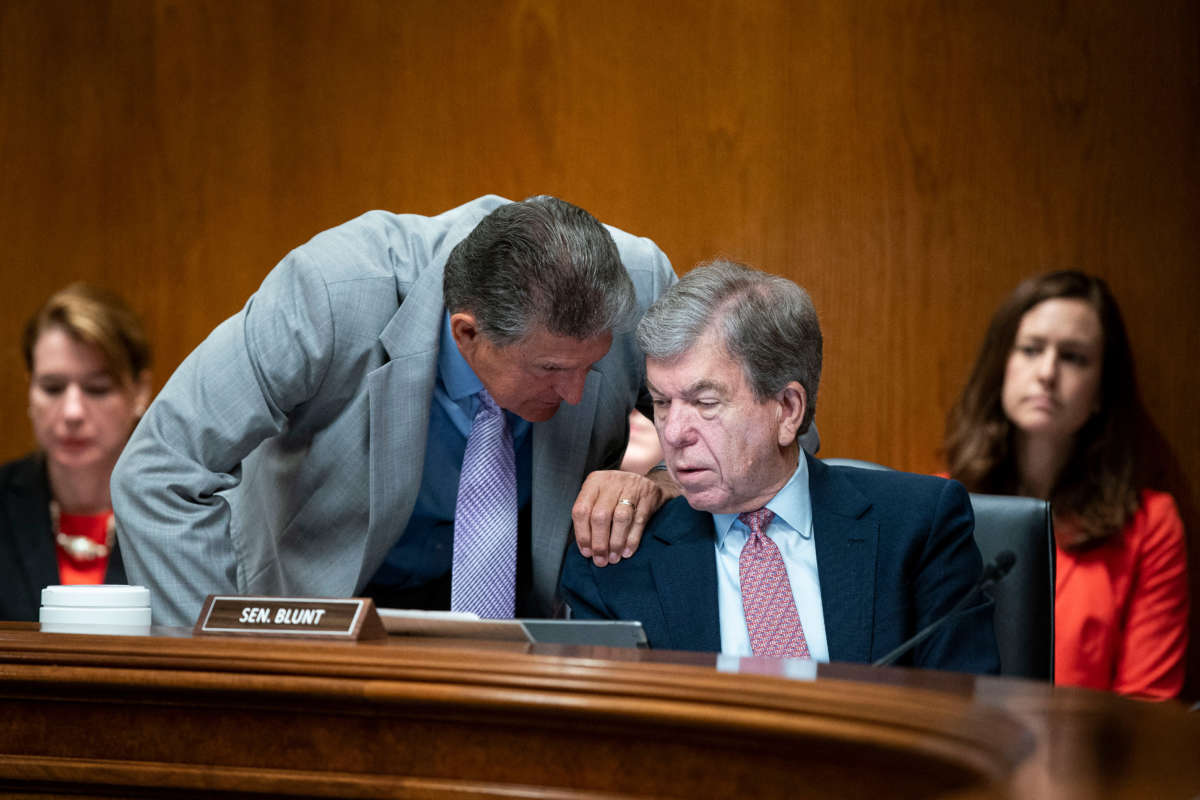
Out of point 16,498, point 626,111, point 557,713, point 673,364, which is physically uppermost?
point 626,111

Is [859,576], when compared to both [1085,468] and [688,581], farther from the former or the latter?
[1085,468]

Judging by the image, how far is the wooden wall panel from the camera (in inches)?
122

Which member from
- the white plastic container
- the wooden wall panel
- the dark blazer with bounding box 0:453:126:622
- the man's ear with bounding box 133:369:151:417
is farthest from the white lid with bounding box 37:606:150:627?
the wooden wall panel

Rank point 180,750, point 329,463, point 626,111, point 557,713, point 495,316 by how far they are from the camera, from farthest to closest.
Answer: point 626,111, point 329,463, point 495,316, point 180,750, point 557,713

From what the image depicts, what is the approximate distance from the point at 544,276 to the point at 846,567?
23.6 inches

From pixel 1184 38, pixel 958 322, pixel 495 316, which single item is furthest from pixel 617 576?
pixel 1184 38

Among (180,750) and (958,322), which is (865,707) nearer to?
(180,750)

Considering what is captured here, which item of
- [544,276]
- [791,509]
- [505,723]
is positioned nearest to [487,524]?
[544,276]

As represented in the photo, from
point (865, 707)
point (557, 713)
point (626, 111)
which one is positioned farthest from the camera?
point (626, 111)

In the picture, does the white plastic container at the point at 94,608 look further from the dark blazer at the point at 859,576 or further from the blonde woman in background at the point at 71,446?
the blonde woman in background at the point at 71,446

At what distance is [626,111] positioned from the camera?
3.31 metres

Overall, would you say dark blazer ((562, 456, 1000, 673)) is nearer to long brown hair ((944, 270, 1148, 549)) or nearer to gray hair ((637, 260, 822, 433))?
gray hair ((637, 260, 822, 433))

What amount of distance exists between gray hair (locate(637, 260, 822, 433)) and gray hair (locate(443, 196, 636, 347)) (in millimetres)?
173

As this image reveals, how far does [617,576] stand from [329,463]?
1.90 feet
